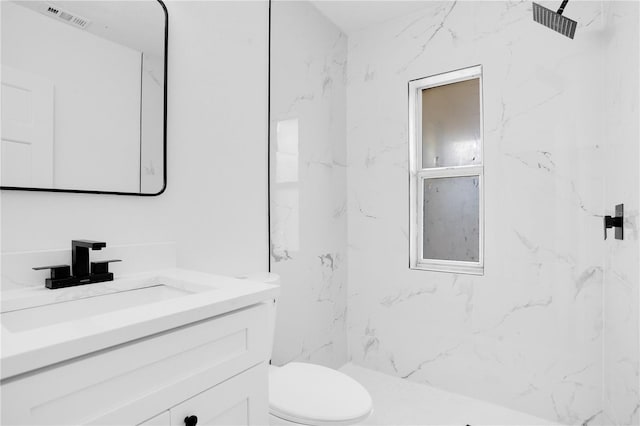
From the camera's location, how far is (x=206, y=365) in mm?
889

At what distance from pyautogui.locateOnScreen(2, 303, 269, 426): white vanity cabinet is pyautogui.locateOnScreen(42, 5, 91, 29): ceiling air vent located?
1069 millimetres

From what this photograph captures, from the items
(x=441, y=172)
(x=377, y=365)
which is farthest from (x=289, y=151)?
(x=377, y=365)

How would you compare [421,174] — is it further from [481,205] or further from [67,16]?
[67,16]

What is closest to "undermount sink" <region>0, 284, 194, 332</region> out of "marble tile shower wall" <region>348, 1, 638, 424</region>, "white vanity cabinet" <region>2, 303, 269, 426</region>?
"white vanity cabinet" <region>2, 303, 269, 426</region>

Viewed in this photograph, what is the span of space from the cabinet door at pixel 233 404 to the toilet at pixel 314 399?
0.27m

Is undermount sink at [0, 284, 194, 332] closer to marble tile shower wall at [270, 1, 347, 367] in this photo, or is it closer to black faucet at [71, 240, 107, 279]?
black faucet at [71, 240, 107, 279]

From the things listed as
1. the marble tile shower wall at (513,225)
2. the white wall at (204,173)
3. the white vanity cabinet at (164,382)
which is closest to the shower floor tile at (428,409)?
the marble tile shower wall at (513,225)

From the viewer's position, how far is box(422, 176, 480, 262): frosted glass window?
229cm

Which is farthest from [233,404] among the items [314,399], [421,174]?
[421,174]

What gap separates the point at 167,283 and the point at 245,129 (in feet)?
2.87

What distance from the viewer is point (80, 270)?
43.8 inches

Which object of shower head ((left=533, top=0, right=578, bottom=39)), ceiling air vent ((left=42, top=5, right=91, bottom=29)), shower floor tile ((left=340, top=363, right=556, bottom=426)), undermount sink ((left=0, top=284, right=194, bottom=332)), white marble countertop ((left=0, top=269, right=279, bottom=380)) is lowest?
shower floor tile ((left=340, top=363, right=556, bottom=426))

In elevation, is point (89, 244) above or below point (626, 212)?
below

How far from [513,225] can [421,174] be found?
0.64 m
